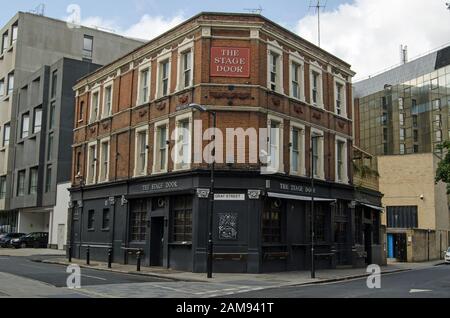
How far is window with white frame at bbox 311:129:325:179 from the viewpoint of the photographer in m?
30.1

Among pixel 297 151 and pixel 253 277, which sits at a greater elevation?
pixel 297 151

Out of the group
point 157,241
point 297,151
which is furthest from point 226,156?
point 157,241

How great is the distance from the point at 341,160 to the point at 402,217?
78.1ft

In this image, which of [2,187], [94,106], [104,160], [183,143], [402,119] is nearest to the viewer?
[183,143]

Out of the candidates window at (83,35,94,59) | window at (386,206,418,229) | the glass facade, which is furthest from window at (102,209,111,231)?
the glass facade

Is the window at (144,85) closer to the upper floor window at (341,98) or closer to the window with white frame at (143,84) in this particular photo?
the window with white frame at (143,84)

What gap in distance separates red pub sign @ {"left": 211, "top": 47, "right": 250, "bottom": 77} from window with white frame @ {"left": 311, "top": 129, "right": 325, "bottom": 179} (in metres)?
6.20

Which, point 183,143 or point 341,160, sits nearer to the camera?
point 183,143

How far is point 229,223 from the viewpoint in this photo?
82.1ft

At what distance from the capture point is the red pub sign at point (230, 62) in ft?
86.4

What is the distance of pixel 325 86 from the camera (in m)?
31.9

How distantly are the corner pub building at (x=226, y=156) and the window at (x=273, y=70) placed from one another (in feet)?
0.18

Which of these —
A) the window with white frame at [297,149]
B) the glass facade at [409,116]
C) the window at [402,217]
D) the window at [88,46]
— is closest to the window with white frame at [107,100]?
the window with white frame at [297,149]

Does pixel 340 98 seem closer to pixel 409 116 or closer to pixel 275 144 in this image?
pixel 275 144
